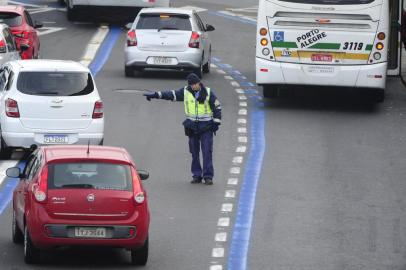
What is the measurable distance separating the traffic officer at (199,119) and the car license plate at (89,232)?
6564 mm

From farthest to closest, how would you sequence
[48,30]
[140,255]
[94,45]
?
1. [48,30]
2. [94,45]
3. [140,255]

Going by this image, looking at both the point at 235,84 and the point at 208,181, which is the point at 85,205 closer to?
the point at 208,181

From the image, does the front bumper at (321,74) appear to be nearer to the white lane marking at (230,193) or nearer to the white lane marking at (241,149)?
the white lane marking at (241,149)

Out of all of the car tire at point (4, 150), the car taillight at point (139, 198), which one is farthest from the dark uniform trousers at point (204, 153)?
the car taillight at point (139, 198)

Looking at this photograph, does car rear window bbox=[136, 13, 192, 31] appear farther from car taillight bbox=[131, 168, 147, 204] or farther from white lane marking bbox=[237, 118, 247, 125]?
car taillight bbox=[131, 168, 147, 204]

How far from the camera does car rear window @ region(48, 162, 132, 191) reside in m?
17.8

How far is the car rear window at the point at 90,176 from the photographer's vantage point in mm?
17766

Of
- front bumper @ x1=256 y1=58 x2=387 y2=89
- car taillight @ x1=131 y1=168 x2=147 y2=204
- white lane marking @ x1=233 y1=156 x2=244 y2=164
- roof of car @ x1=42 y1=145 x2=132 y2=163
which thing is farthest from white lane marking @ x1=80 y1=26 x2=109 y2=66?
car taillight @ x1=131 y1=168 x2=147 y2=204

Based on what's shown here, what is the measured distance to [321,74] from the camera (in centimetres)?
3209

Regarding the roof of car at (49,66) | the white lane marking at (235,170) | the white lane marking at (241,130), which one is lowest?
the white lane marking at (241,130)

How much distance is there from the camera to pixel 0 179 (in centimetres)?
2397

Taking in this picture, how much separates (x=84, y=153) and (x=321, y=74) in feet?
47.6

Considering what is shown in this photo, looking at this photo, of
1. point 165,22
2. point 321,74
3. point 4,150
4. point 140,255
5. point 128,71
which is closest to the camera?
point 140,255

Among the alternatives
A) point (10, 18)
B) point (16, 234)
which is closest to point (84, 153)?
point (16, 234)
